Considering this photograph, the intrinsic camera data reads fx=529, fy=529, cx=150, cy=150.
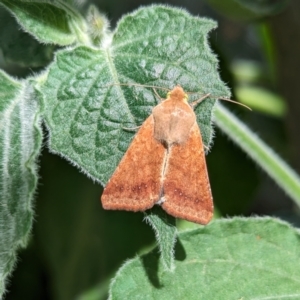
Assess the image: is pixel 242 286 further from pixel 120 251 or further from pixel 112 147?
pixel 120 251

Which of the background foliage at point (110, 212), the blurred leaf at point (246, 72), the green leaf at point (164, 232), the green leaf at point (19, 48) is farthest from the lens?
the blurred leaf at point (246, 72)

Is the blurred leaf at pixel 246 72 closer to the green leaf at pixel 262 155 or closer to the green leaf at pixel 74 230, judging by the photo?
the green leaf at pixel 74 230

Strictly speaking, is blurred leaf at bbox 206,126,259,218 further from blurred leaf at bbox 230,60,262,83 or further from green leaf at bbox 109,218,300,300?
green leaf at bbox 109,218,300,300

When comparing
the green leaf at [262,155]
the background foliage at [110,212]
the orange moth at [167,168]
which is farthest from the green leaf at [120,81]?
the background foliage at [110,212]

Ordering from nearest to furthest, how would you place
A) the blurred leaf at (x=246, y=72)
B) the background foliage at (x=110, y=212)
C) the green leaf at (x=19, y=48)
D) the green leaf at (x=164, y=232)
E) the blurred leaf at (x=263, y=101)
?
the green leaf at (x=164, y=232)
the green leaf at (x=19, y=48)
the background foliage at (x=110, y=212)
the blurred leaf at (x=263, y=101)
the blurred leaf at (x=246, y=72)

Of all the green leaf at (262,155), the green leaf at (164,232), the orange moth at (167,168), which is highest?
the green leaf at (262,155)

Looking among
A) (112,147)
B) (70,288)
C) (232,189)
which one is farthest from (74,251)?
(112,147)

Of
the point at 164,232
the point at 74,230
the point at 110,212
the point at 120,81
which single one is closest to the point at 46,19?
the point at 120,81
